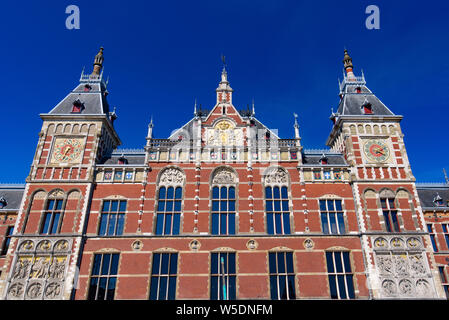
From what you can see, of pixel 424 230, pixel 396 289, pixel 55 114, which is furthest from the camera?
pixel 55 114

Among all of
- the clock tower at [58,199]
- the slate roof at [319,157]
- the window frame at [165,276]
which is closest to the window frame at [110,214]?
the clock tower at [58,199]

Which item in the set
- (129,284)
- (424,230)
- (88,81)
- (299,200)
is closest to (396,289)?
(424,230)

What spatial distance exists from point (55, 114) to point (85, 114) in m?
2.52

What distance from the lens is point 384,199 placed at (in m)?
24.6

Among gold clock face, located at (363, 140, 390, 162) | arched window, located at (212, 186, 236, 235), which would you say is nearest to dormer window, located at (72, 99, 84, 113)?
arched window, located at (212, 186, 236, 235)

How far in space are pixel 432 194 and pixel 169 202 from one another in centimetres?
2437

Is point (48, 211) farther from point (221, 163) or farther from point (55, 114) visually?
point (221, 163)

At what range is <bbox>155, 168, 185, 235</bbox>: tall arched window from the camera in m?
23.8

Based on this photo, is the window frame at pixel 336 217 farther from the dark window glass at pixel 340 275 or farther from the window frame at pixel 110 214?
the window frame at pixel 110 214

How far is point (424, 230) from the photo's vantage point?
23125 mm

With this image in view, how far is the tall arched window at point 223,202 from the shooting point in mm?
23812

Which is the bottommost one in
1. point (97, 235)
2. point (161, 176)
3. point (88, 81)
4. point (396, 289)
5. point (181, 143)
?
point (396, 289)

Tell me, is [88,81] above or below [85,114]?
above
